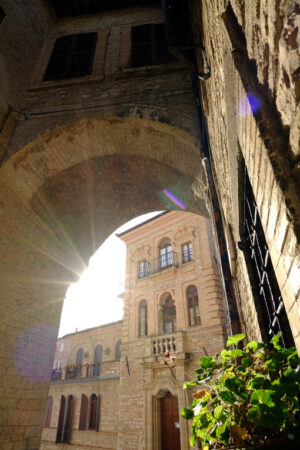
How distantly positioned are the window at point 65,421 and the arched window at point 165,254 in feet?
40.3

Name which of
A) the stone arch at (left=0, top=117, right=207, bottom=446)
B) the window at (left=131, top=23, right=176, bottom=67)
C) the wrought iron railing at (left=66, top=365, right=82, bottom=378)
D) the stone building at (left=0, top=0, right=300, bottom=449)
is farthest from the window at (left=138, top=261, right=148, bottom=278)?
the window at (left=131, top=23, right=176, bottom=67)

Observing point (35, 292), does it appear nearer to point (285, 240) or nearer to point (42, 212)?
point (42, 212)

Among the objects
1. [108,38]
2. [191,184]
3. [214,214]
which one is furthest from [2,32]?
[214,214]

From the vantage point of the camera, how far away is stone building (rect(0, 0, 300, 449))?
14.4 feet

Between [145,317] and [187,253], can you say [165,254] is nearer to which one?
[187,253]

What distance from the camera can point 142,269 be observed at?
18.0 meters

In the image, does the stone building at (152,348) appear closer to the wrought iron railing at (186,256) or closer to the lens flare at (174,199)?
the wrought iron railing at (186,256)

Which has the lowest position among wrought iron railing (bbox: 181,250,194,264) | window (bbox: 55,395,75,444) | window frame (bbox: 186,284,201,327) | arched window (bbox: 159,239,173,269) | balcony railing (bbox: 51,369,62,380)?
window (bbox: 55,395,75,444)

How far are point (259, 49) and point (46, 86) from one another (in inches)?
284

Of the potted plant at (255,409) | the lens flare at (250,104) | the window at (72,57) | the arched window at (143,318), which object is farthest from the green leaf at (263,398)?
Answer: the arched window at (143,318)

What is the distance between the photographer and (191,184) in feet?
20.3

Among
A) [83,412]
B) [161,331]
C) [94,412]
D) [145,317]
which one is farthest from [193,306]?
[83,412]

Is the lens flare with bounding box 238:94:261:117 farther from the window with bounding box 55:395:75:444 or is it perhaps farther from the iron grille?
the window with bounding box 55:395:75:444

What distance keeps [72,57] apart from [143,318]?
13.5 metres
